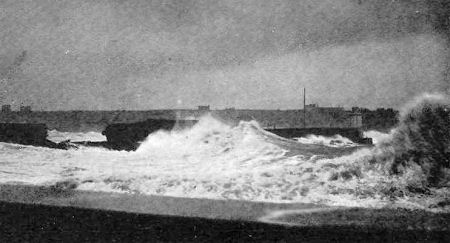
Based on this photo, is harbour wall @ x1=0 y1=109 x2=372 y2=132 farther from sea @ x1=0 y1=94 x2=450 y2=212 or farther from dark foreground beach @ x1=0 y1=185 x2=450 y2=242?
dark foreground beach @ x1=0 y1=185 x2=450 y2=242

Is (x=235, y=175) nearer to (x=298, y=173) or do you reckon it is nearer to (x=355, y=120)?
(x=298, y=173)

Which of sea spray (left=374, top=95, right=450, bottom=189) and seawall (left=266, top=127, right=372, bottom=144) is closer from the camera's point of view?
sea spray (left=374, top=95, right=450, bottom=189)

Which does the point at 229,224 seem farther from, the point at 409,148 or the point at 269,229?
the point at 409,148

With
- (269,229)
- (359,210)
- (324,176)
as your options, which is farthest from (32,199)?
(324,176)

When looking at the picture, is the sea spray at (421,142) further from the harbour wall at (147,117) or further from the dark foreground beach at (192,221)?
the harbour wall at (147,117)

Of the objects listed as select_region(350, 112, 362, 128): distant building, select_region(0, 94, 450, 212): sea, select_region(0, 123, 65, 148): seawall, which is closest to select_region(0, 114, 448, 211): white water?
select_region(0, 94, 450, 212): sea

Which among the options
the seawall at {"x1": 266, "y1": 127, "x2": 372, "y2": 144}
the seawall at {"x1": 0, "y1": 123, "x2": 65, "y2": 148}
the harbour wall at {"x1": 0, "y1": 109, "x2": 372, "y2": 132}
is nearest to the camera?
the seawall at {"x1": 0, "y1": 123, "x2": 65, "y2": 148}
